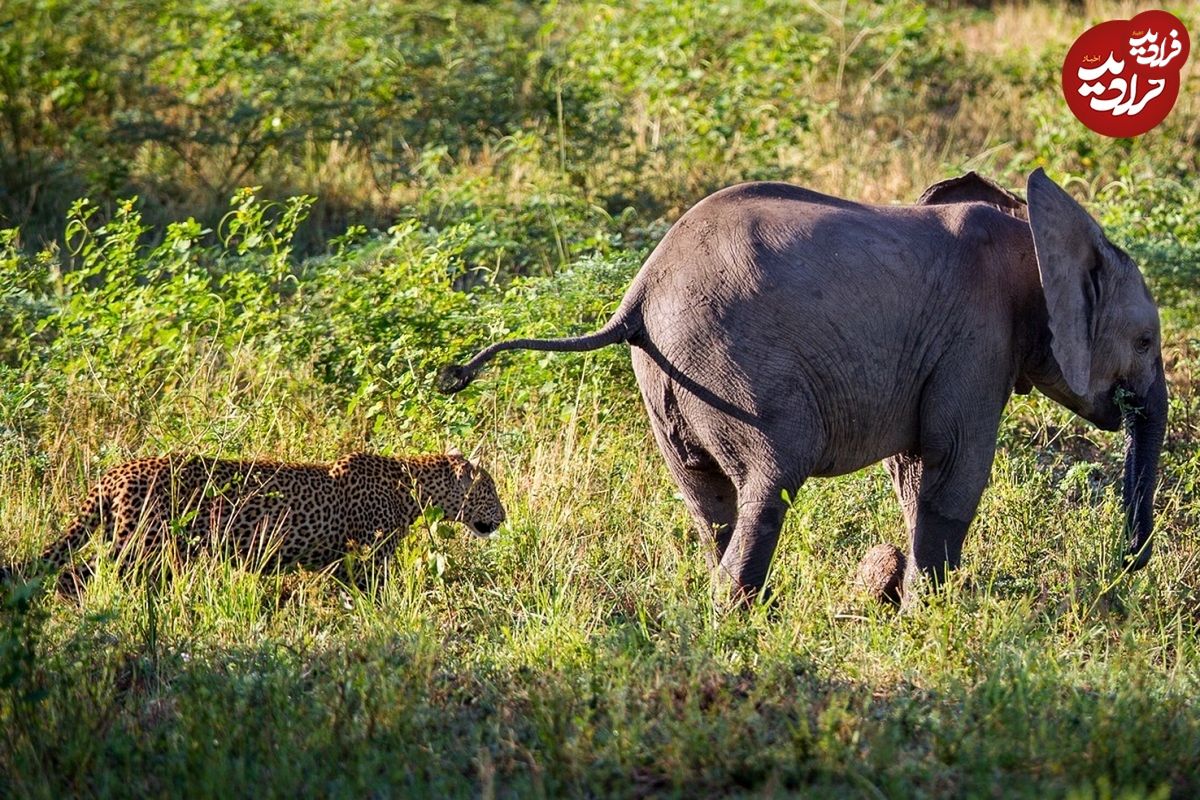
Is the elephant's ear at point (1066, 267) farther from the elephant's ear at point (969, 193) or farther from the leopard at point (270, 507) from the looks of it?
the leopard at point (270, 507)

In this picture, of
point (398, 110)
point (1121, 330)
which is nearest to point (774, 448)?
point (1121, 330)

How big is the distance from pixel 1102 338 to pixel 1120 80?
19.9ft

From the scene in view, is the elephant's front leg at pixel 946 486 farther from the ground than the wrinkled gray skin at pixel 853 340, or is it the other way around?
the wrinkled gray skin at pixel 853 340

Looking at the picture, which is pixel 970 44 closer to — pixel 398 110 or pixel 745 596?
pixel 398 110

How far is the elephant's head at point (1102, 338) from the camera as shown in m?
5.74

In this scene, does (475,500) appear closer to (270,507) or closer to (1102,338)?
(270,507)

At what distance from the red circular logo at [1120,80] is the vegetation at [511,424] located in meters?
0.27

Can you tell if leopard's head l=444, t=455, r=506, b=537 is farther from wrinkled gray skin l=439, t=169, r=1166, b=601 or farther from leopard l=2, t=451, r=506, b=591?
wrinkled gray skin l=439, t=169, r=1166, b=601

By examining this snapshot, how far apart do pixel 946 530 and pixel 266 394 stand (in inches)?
128

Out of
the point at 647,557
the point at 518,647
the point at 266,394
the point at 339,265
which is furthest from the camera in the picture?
the point at 339,265

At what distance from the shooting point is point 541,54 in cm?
1212

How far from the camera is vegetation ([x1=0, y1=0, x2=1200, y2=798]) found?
4.61 metres

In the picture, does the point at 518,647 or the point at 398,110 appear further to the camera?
the point at 398,110

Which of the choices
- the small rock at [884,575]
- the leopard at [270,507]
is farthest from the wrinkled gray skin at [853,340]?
the leopard at [270,507]
